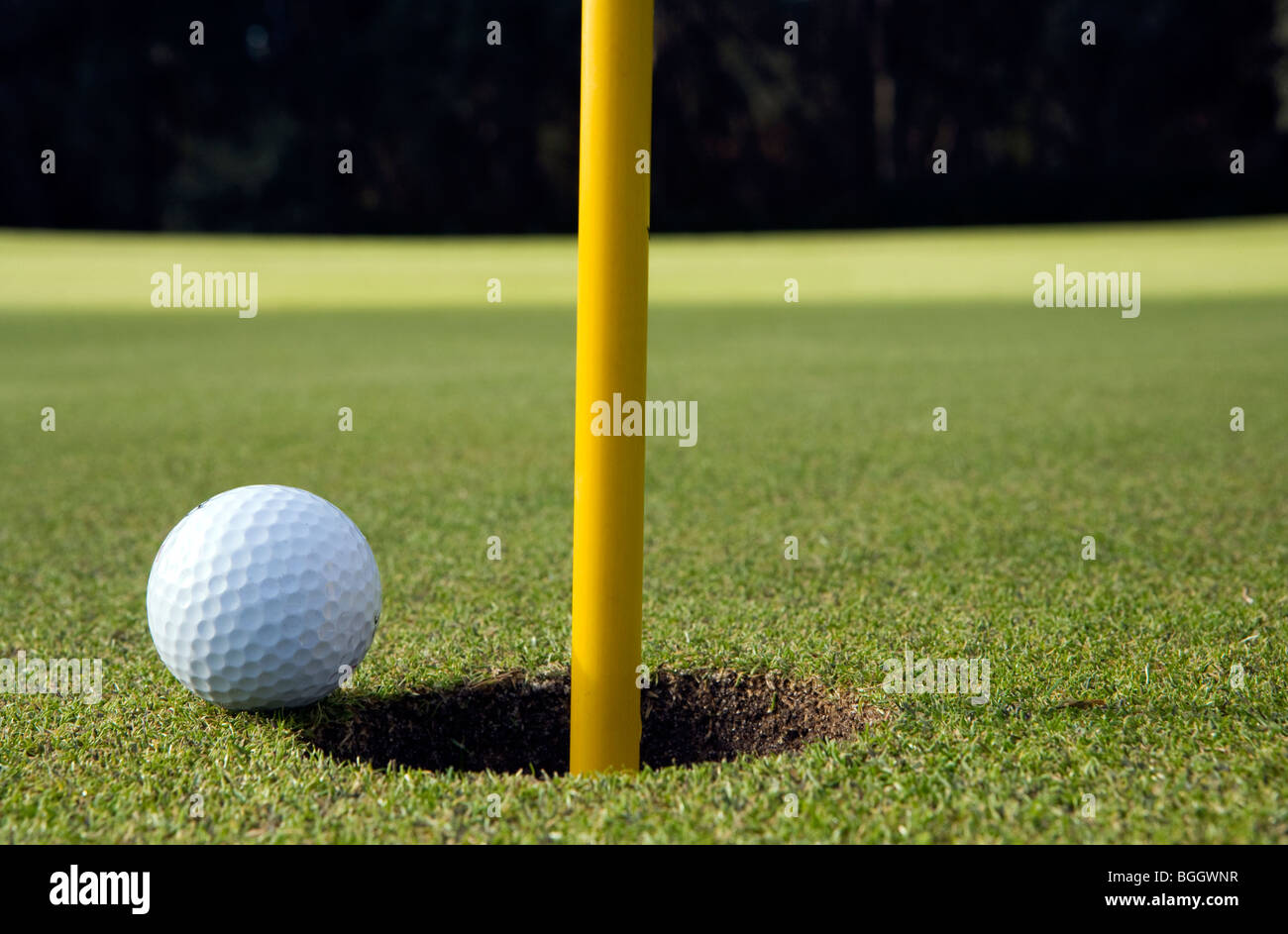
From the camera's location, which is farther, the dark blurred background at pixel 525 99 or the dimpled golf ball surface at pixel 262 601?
the dark blurred background at pixel 525 99

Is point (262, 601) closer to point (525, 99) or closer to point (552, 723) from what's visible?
point (552, 723)

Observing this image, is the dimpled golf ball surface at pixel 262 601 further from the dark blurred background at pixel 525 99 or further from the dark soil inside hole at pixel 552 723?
the dark blurred background at pixel 525 99

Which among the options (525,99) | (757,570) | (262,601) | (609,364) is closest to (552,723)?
(262,601)

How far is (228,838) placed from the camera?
1821mm

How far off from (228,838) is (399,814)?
0.88 ft

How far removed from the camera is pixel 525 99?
3453cm

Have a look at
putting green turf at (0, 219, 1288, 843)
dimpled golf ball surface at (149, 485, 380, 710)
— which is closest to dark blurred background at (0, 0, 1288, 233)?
putting green turf at (0, 219, 1288, 843)

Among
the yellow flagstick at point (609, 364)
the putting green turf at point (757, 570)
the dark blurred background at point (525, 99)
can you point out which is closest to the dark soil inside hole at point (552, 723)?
the putting green turf at point (757, 570)

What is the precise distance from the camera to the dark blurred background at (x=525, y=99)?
33.5 m

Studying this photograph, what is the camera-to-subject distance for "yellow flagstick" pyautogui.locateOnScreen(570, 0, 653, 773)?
194 centimetres

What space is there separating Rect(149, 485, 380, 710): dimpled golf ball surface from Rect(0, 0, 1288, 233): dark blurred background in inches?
1236

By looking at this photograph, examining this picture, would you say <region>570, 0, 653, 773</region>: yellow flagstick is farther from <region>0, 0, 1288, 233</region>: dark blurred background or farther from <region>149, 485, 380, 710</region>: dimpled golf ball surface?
<region>0, 0, 1288, 233</region>: dark blurred background

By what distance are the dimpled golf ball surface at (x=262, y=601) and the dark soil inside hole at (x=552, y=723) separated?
0.14 meters

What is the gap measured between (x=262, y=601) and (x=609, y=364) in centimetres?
95
